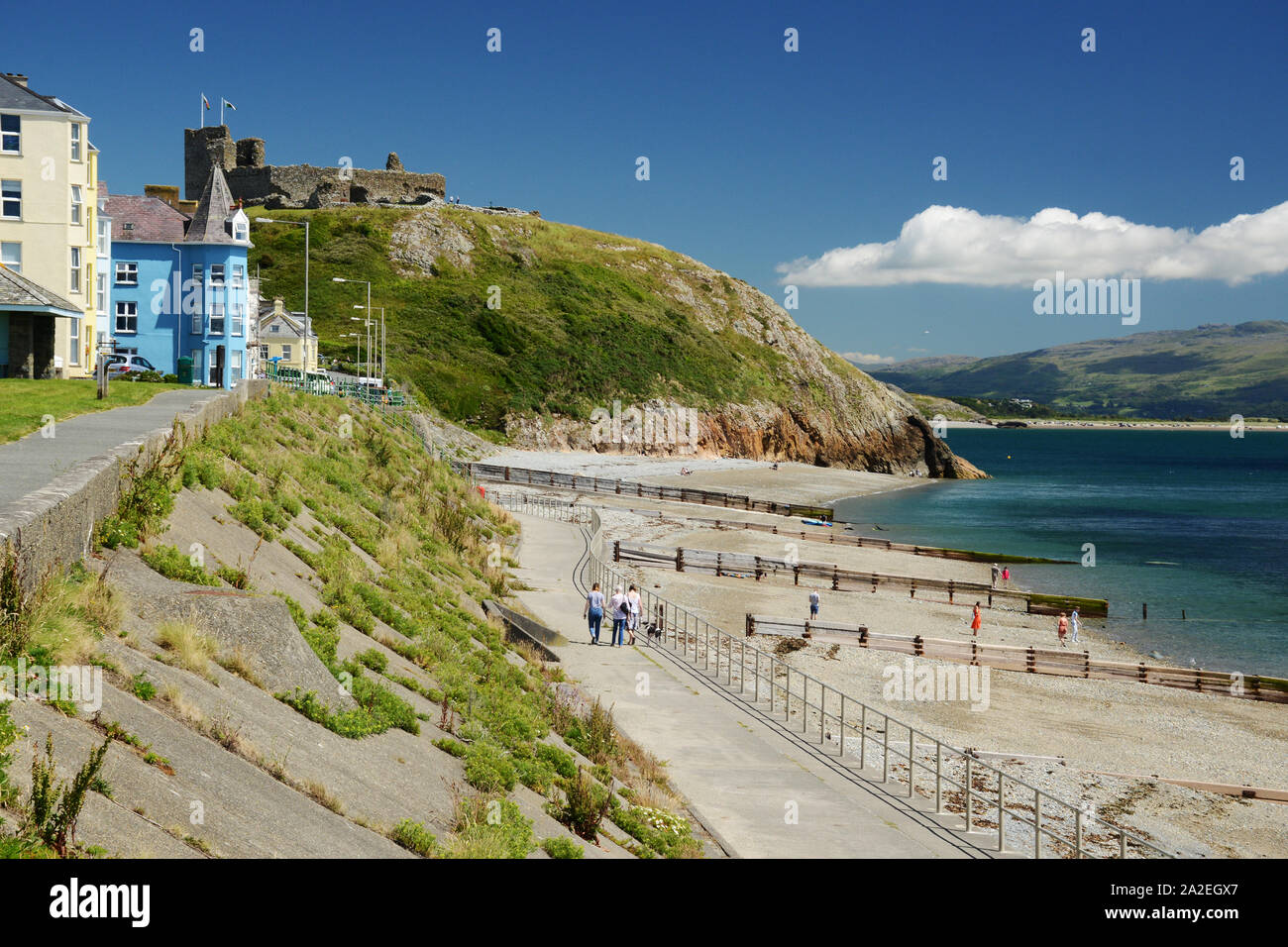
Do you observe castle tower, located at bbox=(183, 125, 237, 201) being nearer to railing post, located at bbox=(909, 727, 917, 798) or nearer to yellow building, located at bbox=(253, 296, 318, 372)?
yellow building, located at bbox=(253, 296, 318, 372)

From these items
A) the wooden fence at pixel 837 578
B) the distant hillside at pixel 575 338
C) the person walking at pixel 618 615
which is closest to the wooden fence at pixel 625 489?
the wooden fence at pixel 837 578

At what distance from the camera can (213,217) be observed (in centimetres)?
4275

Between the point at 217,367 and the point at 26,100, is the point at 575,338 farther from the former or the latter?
the point at 26,100

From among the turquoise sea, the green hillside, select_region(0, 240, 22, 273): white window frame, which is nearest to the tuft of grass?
select_region(0, 240, 22, 273): white window frame

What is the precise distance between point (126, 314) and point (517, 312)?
73.1 m

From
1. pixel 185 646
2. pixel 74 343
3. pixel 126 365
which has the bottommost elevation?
pixel 185 646

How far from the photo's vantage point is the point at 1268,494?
373ft

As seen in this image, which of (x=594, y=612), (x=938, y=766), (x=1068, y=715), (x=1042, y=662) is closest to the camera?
(x=938, y=766)

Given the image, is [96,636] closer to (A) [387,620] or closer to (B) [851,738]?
(A) [387,620]

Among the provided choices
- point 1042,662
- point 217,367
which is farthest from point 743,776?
point 217,367

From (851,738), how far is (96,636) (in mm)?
16927

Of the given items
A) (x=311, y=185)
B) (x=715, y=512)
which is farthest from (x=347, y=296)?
(x=715, y=512)

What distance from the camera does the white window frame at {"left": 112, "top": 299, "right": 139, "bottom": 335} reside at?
4434 centimetres
